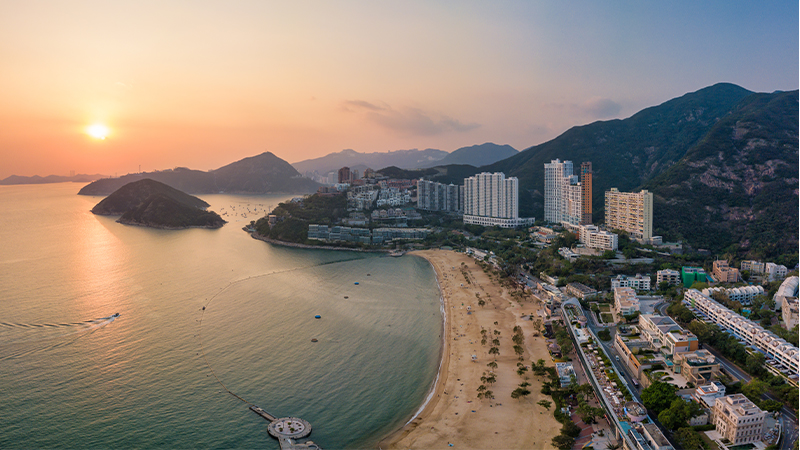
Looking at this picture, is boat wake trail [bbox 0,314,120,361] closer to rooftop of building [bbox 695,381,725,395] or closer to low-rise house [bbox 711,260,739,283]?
rooftop of building [bbox 695,381,725,395]

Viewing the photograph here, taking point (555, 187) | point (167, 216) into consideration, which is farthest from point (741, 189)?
point (167, 216)

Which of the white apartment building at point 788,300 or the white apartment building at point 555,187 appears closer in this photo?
the white apartment building at point 788,300

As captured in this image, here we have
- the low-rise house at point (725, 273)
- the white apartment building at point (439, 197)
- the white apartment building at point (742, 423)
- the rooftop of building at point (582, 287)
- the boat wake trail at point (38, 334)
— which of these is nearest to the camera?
the white apartment building at point (742, 423)

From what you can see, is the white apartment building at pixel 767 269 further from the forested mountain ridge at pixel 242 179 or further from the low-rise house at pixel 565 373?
the forested mountain ridge at pixel 242 179

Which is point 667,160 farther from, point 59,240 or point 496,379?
point 59,240

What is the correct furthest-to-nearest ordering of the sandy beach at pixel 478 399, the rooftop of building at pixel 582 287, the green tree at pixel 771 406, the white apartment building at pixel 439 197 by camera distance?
the white apartment building at pixel 439 197
the rooftop of building at pixel 582 287
the sandy beach at pixel 478 399
the green tree at pixel 771 406

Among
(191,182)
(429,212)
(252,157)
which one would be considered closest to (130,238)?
(429,212)

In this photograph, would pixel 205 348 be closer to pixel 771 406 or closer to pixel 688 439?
pixel 688 439

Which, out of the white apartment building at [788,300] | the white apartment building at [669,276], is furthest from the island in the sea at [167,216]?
the white apartment building at [788,300]
